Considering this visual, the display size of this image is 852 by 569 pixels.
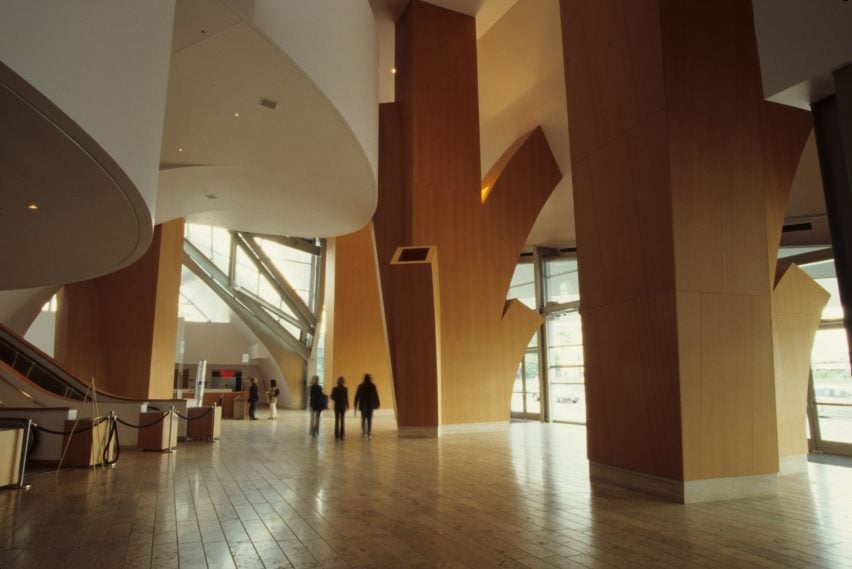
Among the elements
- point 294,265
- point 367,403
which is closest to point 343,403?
point 367,403

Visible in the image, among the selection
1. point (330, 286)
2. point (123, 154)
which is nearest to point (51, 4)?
point (123, 154)

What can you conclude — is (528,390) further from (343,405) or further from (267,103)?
(267,103)

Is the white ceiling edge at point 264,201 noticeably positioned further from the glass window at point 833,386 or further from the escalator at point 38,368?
the glass window at point 833,386

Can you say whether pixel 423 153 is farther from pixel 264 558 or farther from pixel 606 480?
pixel 264 558

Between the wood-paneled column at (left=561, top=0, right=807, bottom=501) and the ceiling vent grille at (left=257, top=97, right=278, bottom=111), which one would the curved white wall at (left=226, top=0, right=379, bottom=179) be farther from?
the wood-paneled column at (left=561, top=0, right=807, bottom=501)

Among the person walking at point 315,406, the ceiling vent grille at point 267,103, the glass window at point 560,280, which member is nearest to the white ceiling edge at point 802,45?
the ceiling vent grille at point 267,103

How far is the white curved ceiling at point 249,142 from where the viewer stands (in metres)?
7.41

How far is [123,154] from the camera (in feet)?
14.0

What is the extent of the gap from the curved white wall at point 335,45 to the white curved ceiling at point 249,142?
154 millimetres

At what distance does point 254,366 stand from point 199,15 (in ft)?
90.5

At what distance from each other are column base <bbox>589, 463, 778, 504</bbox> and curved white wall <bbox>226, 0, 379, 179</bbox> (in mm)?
6691

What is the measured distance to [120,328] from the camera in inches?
591

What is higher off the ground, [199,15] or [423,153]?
[423,153]

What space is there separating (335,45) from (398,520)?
23.0 ft
